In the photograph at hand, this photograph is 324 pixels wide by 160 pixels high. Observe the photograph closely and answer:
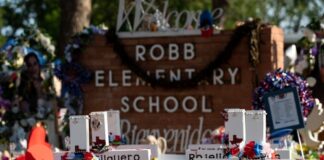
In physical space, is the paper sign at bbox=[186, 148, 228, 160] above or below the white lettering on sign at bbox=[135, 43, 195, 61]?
below

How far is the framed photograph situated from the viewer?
5.40 metres

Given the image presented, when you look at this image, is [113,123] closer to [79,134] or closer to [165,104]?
[79,134]

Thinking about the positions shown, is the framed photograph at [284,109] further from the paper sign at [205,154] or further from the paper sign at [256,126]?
the paper sign at [256,126]

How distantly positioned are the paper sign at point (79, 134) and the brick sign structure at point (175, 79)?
20.6 ft

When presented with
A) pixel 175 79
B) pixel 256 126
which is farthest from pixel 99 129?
pixel 175 79

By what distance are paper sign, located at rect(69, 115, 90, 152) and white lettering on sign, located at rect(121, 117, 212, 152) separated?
21.1 feet

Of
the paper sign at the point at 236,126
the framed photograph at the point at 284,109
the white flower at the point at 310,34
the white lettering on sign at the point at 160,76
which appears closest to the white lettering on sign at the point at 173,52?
the white lettering on sign at the point at 160,76

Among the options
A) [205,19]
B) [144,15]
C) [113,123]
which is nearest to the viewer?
[113,123]

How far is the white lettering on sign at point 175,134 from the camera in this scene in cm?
1052

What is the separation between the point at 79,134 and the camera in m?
4.05

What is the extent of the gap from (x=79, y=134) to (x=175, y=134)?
21.7ft

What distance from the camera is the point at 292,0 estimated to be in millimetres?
33156

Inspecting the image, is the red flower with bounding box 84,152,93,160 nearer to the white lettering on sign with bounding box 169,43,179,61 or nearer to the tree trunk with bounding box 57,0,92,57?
the white lettering on sign with bounding box 169,43,179,61

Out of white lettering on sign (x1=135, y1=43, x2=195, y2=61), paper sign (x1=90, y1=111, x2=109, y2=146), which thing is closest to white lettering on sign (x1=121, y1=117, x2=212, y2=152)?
white lettering on sign (x1=135, y1=43, x2=195, y2=61)
